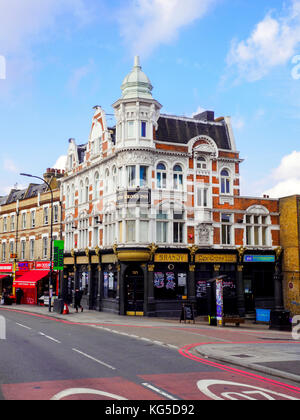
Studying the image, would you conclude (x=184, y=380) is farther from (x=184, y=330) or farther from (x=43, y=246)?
(x=43, y=246)

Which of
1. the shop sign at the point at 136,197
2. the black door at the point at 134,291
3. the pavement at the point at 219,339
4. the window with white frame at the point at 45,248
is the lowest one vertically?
the pavement at the point at 219,339

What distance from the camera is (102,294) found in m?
37.1

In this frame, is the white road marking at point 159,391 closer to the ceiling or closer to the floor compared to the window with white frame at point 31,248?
closer to the floor

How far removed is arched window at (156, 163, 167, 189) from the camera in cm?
3438

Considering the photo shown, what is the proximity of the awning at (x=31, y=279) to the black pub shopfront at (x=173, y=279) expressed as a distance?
774 centimetres

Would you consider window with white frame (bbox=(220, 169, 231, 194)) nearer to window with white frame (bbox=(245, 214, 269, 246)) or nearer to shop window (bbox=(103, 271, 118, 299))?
window with white frame (bbox=(245, 214, 269, 246))

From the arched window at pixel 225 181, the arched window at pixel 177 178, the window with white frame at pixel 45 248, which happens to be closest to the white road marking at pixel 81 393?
the arched window at pixel 177 178

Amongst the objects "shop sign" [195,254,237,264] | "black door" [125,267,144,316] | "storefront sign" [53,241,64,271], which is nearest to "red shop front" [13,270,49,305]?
"storefront sign" [53,241,64,271]

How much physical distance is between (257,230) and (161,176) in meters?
9.68

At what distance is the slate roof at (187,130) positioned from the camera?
35750mm

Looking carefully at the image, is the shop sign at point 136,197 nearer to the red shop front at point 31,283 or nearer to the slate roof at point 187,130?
the slate roof at point 187,130

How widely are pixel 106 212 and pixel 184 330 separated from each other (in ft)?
46.5

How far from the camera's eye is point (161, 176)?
113 ft

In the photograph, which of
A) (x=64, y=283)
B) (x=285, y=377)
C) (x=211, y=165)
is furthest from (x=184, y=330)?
(x=64, y=283)
